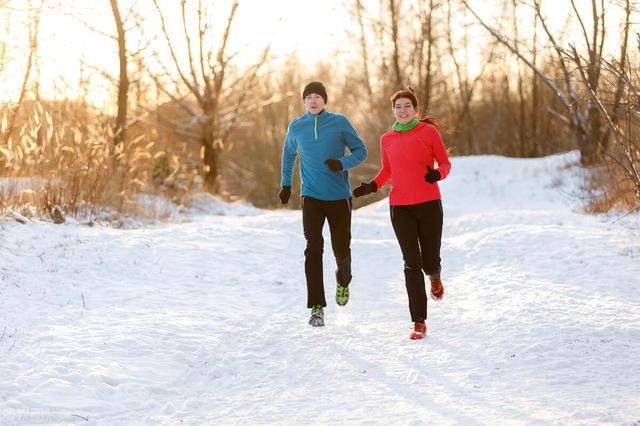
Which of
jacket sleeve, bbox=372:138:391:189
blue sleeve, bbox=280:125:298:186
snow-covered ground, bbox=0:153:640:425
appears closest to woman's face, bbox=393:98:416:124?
jacket sleeve, bbox=372:138:391:189

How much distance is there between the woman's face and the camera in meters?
5.52

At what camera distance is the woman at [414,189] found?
18.0 feet

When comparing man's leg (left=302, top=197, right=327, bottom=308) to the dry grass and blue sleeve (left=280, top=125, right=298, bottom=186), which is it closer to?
blue sleeve (left=280, top=125, right=298, bottom=186)

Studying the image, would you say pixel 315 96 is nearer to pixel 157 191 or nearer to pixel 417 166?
pixel 417 166

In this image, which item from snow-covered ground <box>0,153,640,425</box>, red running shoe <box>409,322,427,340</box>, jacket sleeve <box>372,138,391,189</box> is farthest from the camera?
jacket sleeve <box>372,138,391,189</box>

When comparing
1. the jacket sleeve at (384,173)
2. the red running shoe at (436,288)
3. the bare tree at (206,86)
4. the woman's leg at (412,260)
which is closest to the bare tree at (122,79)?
the bare tree at (206,86)

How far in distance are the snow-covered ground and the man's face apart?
191cm

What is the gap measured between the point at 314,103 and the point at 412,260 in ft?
5.29

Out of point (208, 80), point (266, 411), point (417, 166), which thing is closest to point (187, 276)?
point (417, 166)


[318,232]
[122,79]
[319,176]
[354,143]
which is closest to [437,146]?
[354,143]

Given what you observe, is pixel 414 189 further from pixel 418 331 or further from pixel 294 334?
Result: pixel 294 334

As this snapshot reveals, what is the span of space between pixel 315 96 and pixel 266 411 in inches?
117

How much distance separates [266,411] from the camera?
3.97 meters

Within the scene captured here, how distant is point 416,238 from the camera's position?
5.57m
